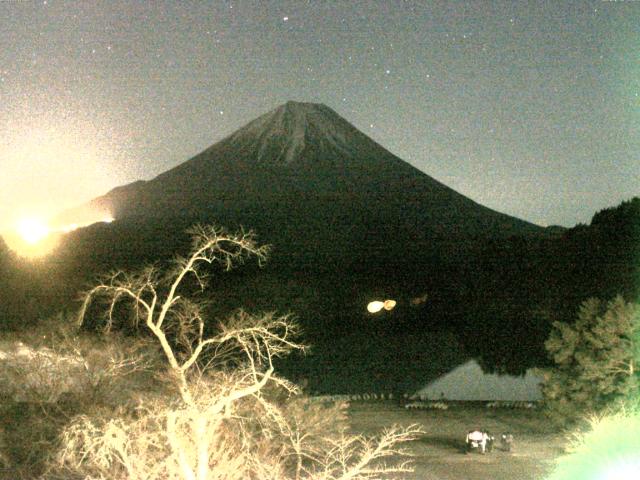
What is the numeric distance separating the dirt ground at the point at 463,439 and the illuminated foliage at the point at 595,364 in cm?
80

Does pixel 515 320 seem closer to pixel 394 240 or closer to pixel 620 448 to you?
pixel 620 448

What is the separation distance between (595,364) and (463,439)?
2995 mm

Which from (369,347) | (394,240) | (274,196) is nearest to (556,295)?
(369,347)

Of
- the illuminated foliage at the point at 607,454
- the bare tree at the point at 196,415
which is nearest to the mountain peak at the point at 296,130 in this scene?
the illuminated foliage at the point at 607,454

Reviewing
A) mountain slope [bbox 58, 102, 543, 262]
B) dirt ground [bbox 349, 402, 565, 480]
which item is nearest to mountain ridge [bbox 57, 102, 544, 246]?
mountain slope [bbox 58, 102, 543, 262]

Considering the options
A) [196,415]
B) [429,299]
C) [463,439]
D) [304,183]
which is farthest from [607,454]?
[304,183]

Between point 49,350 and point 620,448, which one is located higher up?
point 49,350

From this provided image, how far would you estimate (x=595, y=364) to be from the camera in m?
13.0

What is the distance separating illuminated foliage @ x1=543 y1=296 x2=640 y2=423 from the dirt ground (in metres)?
0.80

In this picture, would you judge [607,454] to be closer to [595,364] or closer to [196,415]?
[595,364]

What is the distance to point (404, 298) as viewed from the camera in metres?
39.0

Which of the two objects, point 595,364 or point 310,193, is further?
point 310,193

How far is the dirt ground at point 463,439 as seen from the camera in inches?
441

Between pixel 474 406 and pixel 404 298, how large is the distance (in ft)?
67.6
